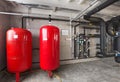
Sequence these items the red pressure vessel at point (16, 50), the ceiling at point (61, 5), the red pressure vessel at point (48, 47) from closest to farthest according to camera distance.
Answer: the red pressure vessel at point (16, 50) → the red pressure vessel at point (48, 47) → the ceiling at point (61, 5)

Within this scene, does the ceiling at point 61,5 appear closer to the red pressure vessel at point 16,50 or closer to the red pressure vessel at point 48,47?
the red pressure vessel at point 48,47

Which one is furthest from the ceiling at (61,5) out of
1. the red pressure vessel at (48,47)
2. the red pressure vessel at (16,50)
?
the red pressure vessel at (16,50)

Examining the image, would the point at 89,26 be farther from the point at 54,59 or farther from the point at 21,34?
the point at 21,34

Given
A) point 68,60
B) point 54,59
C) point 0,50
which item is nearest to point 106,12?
point 68,60

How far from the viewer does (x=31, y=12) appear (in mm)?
3576

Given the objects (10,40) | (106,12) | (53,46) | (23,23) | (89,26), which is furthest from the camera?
(89,26)

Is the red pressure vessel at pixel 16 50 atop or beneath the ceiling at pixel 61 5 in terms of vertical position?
beneath

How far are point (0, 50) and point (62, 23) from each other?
8.54ft

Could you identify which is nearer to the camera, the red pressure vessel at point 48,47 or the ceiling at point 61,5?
the red pressure vessel at point 48,47

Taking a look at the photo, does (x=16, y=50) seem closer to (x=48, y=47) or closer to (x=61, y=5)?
(x=48, y=47)

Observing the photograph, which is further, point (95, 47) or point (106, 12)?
point (95, 47)

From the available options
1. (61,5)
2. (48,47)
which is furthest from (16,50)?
(61,5)

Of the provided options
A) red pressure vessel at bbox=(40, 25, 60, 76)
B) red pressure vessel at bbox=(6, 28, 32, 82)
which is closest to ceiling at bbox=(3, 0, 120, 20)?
red pressure vessel at bbox=(40, 25, 60, 76)

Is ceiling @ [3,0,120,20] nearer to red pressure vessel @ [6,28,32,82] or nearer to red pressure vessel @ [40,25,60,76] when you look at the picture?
red pressure vessel @ [40,25,60,76]
